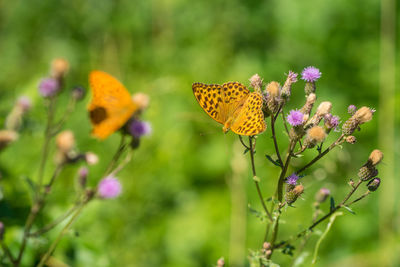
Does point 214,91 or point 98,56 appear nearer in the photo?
point 214,91

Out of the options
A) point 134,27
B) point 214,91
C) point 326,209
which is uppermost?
point 134,27

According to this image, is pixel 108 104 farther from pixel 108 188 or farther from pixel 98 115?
pixel 108 188

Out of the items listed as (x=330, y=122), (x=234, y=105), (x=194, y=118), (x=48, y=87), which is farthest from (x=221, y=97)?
(x=194, y=118)

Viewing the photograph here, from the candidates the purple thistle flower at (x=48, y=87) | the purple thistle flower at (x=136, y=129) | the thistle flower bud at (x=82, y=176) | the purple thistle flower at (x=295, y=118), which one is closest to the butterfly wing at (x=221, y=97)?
the purple thistle flower at (x=295, y=118)

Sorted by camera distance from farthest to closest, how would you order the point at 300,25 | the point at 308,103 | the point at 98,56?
Result: the point at 98,56 < the point at 300,25 < the point at 308,103

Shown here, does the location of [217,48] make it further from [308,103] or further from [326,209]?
[308,103]

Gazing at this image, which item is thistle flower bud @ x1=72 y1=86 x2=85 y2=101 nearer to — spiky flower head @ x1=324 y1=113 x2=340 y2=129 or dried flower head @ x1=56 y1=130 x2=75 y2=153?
dried flower head @ x1=56 y1=130 x2=75 y2=153

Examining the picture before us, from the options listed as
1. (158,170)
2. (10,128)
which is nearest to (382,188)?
(158,170)

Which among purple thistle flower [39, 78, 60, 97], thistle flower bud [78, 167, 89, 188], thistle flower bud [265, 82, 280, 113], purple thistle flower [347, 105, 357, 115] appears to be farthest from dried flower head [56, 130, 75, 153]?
purple thistle flower [347, 105, 357, 115]
